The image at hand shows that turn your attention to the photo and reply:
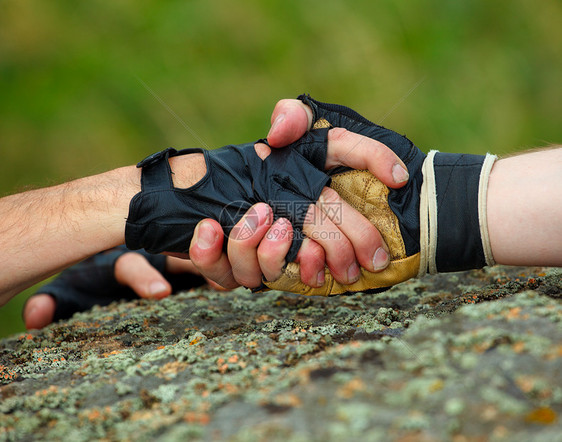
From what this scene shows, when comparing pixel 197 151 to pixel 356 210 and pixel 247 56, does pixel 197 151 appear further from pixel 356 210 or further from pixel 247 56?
pixel 247 56

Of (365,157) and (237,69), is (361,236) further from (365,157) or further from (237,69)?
(237,69)

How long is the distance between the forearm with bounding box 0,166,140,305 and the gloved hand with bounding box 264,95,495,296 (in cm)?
81

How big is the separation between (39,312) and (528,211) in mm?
3062

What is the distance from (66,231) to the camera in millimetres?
2650

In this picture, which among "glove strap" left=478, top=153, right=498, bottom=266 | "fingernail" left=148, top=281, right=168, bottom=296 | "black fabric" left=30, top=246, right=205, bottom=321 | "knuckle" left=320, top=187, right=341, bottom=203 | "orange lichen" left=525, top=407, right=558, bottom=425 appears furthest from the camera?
"black fabric" left=30, top=246, right=205, bottom=321

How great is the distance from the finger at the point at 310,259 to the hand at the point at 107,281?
4.95 ft

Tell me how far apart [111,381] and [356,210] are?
4.25ft

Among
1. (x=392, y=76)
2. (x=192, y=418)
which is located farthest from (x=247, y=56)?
(x=192, y=418)

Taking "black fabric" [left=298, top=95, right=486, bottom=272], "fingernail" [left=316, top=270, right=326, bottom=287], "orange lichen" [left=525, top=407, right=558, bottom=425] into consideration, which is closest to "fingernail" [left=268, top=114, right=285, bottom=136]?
"black fabric" [left=298, top=95, right=486, bottom=272]

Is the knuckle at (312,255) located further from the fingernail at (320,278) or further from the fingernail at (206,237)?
the fingernail at (206,237)

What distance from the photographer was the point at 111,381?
1.79m

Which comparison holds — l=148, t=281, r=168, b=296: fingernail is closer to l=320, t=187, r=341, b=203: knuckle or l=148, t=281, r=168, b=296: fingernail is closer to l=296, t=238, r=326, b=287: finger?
l=296, t=238, r=326, b=287: finger

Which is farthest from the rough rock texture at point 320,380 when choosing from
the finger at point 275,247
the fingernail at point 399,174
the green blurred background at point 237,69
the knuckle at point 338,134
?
the green blurred background at point 237,69

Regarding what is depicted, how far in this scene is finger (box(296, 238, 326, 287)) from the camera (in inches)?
95.9
